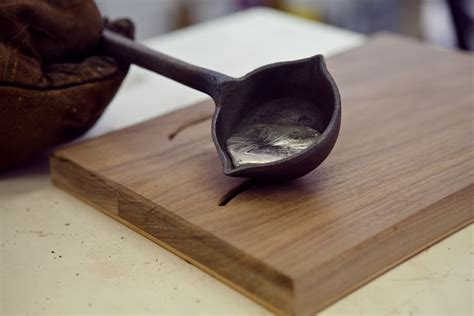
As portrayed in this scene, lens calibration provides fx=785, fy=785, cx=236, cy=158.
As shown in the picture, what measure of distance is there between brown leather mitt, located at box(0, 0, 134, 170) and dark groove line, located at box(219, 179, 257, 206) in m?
0.20

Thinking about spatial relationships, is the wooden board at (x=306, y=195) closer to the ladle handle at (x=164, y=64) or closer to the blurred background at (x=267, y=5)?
the ladle handle at (x=164, y=64)

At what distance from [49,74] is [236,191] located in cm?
23

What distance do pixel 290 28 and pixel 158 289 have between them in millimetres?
734

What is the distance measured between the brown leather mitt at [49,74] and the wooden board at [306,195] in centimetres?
3

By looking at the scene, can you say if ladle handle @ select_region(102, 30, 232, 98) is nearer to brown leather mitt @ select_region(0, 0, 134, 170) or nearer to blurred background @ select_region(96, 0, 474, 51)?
brown leather mitt @ select_region(0, 0, 134, 170)

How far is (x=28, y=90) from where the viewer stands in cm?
73

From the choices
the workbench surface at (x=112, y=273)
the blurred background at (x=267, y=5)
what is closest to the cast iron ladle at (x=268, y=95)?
the workbench surface at (x=112, y=273)

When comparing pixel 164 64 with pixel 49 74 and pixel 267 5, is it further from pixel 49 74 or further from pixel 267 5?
pixel 267 5

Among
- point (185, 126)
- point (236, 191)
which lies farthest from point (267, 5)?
point (236, 191)

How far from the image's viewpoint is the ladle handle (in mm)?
715

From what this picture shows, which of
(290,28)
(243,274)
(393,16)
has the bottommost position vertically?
(393,16)

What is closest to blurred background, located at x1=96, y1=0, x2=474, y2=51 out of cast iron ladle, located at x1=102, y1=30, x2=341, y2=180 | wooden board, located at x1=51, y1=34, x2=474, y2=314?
wooden board, located at x1=51, y1=34, x2=474, y2=314

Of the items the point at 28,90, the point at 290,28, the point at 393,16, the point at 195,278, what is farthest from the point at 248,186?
the point at 393,16

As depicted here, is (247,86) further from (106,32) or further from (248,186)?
(106,32)
